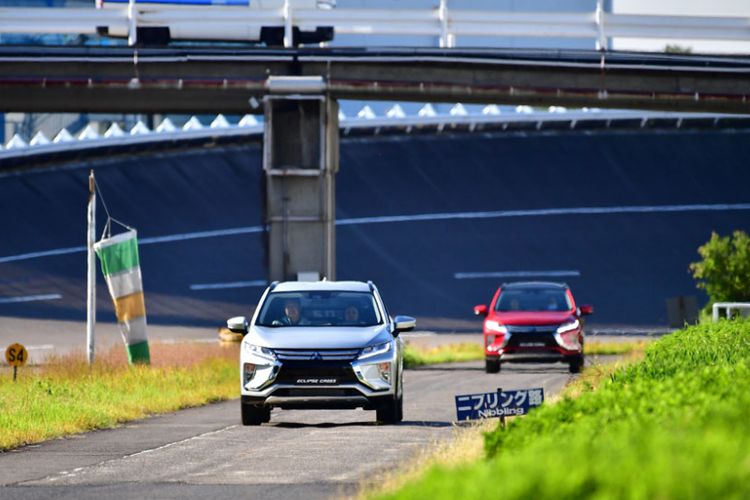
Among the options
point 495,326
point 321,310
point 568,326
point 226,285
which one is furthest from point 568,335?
point 226,285

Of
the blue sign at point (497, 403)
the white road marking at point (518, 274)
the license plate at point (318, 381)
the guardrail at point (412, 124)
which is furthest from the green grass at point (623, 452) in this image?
the white road marking at point (518, 274)

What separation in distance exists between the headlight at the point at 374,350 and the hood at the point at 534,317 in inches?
552

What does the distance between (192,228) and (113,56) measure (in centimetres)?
4143

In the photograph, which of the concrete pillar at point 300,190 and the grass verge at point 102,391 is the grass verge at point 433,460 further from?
the concrete pillar at point 300,190

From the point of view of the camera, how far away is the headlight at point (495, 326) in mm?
33156

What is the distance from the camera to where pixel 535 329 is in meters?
32.8

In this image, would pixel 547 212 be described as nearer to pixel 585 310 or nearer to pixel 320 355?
pixel 585 310

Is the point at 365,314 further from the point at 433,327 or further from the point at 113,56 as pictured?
the point at 433,327

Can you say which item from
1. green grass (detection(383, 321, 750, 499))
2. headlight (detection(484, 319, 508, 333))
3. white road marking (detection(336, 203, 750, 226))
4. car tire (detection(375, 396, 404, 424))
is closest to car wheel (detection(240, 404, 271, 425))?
car tire (detection(375, 396, 404, 424))

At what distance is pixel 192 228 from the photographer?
250 ft

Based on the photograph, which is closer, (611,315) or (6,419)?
(6,419)

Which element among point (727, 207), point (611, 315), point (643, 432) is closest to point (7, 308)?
point (611, 315)

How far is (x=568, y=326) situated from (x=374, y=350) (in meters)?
14.3

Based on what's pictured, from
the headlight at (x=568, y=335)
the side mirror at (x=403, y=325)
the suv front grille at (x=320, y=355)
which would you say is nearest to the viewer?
the suv front grille at (x=320, y=355)
